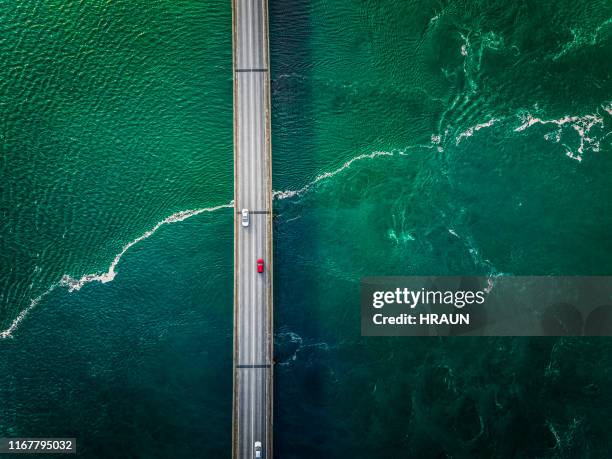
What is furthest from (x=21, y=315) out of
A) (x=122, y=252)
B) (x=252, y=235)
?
(x=252, y=235)

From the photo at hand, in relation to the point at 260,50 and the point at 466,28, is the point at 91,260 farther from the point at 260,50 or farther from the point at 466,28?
the point at 466,28

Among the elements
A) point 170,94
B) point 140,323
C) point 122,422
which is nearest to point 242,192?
point 170,94

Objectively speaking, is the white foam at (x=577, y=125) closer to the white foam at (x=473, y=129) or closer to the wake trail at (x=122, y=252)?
the white foam at (x=473, y=129)

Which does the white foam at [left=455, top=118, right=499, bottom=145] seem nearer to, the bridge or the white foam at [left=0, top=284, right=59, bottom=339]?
the bridge

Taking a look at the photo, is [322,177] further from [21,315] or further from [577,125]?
[21,315]

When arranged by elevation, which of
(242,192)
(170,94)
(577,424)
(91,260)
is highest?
(170,94)

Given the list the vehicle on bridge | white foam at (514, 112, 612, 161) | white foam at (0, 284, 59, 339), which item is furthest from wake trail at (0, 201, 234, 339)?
white foam at (514, 112, 612, 161)

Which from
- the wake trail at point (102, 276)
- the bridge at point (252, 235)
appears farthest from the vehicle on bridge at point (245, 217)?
the wake trail at point (102, 276)
